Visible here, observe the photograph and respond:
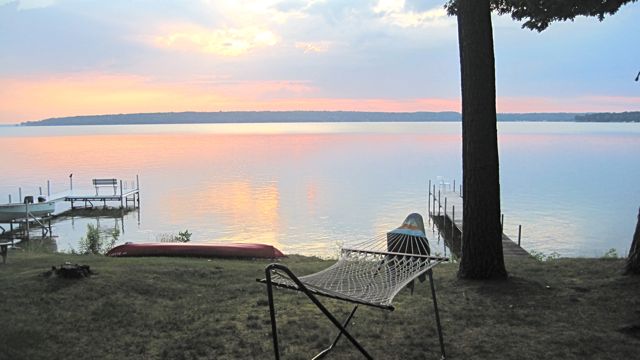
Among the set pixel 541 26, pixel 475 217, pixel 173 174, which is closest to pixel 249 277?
pixel 475 217

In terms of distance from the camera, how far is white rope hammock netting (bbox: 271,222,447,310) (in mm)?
2910

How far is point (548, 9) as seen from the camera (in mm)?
6707

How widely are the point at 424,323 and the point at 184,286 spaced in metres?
2.53

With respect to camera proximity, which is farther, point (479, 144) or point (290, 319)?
point (479, 144)

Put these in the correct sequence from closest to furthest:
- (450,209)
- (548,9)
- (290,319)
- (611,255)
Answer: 1. (290,319)
2. (548,9)
3. (611,255)
4. (450,209)

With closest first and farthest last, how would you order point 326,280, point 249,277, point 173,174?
point 326,280 < point 249,277 < point 173,174

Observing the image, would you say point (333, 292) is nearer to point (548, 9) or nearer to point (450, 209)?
point (548, 9)

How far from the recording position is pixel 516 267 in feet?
21.2

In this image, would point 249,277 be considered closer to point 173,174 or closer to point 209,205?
point 209,205

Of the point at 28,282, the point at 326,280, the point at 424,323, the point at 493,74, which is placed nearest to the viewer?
the point at 326,280

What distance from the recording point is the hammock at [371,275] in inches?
111

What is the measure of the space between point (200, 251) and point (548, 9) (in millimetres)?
6788

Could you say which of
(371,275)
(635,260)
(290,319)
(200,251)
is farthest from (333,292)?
(200,251)

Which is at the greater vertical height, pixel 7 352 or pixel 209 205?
pixel 7 352
